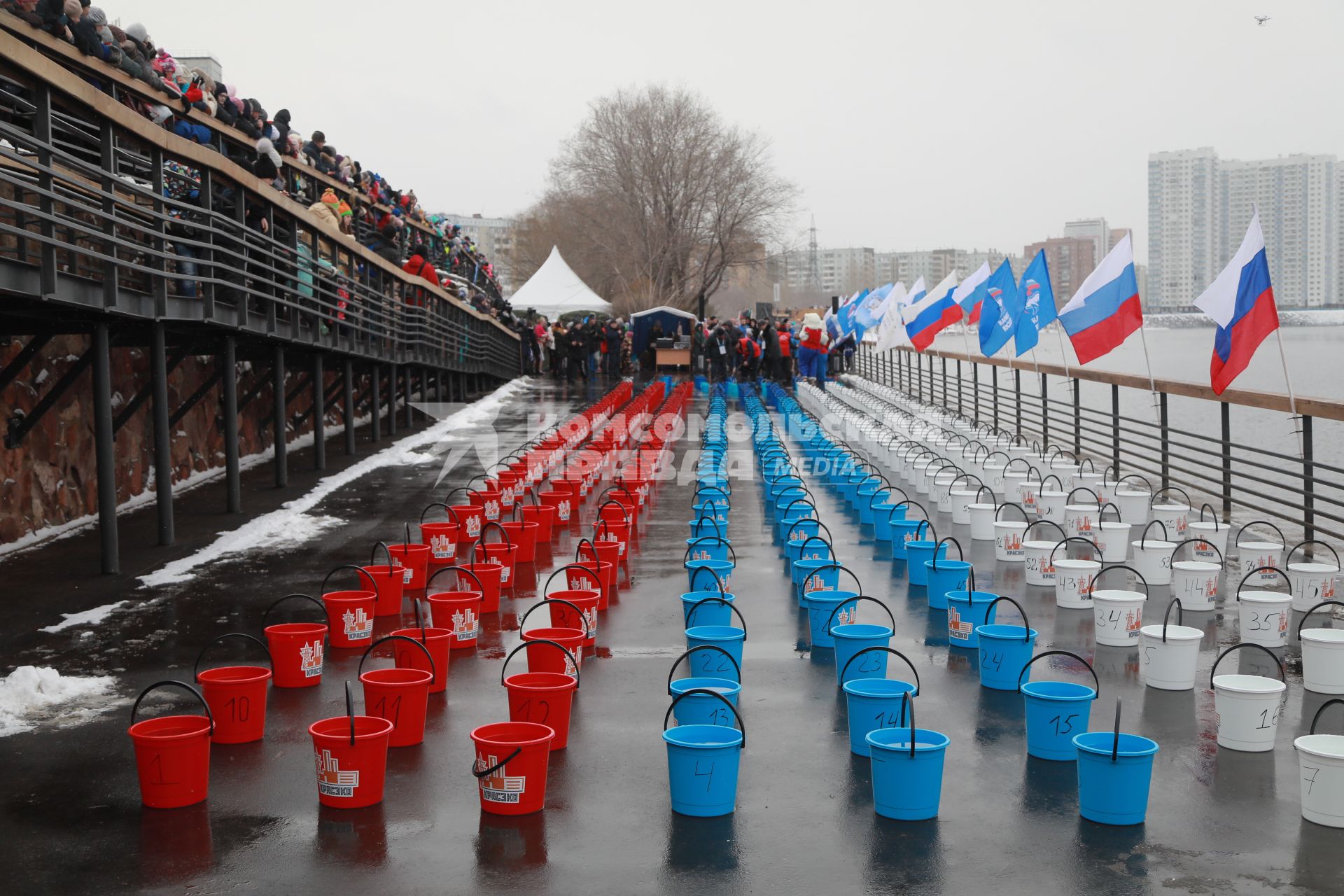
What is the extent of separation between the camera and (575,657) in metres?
7.21

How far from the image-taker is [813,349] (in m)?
36.8

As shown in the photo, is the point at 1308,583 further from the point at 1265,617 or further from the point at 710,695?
the point at 710,695

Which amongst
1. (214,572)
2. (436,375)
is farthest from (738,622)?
(436,375)

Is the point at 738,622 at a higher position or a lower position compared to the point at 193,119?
lower

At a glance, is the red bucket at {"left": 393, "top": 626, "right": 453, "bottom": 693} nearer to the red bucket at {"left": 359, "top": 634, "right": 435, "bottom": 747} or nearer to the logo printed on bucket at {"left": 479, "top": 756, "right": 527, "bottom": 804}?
the red bucket at {"left": 359, "top": 634, "right": 435, "bottom": 747}

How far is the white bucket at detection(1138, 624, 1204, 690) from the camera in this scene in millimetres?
6707

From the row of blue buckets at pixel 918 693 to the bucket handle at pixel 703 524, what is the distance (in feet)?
2.14

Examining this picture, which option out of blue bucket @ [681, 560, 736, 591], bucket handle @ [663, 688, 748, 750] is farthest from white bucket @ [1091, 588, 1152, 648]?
bucket handle @ [663, 688, 748, 750]

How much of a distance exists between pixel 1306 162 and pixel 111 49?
188 feet

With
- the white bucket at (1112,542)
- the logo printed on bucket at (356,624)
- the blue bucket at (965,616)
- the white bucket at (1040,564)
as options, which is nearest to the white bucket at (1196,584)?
the white bucket at (1040,564)

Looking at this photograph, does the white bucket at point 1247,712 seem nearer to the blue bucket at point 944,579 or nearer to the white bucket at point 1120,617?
the white bucket at point 1120,617

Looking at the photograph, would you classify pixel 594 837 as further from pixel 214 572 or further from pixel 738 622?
pixel 214 572

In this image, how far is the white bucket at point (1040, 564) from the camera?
9570 millimetres

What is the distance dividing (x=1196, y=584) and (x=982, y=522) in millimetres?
3308
